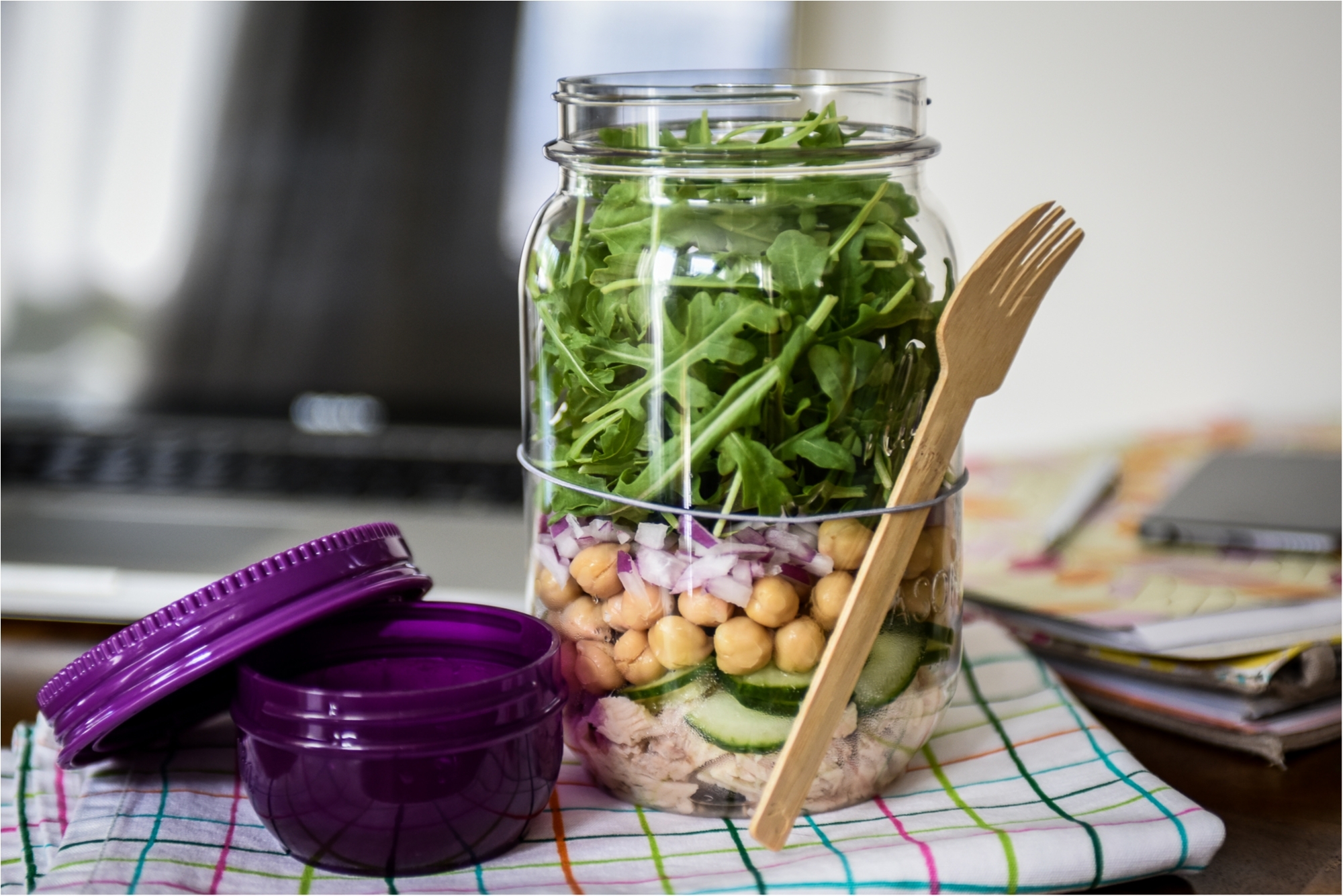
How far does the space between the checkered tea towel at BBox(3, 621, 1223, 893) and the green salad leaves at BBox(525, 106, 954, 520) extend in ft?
0.41

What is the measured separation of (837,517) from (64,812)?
34 centimetres

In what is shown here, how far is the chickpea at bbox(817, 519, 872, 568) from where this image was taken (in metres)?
0.43

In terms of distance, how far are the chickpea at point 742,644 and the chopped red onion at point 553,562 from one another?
7 cm

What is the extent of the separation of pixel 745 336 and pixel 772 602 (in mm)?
94

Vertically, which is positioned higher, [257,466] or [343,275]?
[343,275]

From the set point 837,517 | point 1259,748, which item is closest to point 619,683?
point 837,517

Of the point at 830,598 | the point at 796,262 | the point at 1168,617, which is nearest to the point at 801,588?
the point at 830,598

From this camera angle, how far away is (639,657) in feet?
1.46

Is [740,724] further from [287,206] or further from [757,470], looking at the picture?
[287,206]

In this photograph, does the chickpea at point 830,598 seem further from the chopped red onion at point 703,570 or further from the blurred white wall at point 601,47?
the blurred white wall at point 601,47

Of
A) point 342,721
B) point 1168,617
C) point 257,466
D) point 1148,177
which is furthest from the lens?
point 1148,177

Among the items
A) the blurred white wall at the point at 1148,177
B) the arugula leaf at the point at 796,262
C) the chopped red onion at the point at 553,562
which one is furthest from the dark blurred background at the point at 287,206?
the arugula leaf at the point at 796,262

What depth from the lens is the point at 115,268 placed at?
4.30ft

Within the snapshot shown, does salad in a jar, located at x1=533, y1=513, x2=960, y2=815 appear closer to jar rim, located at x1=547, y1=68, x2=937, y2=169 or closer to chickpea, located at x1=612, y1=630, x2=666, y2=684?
chickpea, located at x1=612, y1=630, x2=666, y2=684
